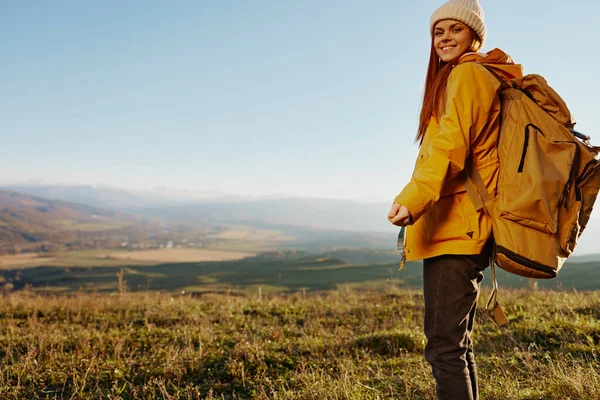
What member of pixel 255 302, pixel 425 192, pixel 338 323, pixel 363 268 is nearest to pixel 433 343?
pixel 425 192

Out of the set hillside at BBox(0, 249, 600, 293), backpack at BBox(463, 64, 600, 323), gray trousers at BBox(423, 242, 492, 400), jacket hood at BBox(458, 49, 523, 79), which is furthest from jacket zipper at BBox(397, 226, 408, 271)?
hillside at BBox(0, 249, 600, 293)

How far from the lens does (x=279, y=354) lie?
3.96 meters

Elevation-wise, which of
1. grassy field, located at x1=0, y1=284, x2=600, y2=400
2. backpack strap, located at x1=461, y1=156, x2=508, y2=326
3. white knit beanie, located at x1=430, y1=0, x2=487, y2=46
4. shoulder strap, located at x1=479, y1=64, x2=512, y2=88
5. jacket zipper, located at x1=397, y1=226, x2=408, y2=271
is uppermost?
white knit beanie, located at x1=430, y1=0, x2=487, y2=46

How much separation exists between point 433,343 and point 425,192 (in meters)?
0.83

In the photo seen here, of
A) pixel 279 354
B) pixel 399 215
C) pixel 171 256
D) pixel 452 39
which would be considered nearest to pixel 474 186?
pixel 399 215

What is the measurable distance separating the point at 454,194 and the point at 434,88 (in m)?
0.62

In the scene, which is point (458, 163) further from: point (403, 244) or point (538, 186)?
point (403, 244)

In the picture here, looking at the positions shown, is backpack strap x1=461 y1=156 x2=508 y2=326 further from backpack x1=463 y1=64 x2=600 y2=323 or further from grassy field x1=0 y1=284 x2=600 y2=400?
grassy field x1=0 y1=284 x2=600 y2=400

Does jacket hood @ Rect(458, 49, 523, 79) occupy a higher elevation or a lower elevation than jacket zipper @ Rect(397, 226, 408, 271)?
higher

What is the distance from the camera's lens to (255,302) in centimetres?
698

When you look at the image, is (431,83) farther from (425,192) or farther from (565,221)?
(565,221)

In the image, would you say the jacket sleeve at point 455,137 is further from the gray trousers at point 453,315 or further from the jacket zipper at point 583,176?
the jacket zipper at point 583,176

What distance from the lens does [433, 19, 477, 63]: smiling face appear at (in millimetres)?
2195

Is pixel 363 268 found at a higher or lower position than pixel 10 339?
lower
